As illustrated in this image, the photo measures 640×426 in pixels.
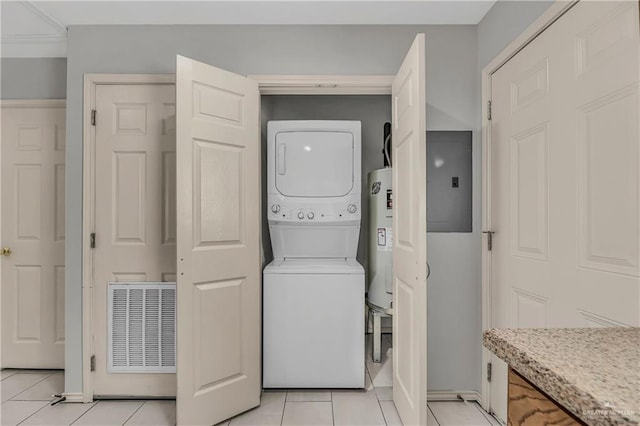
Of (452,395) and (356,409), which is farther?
(452,395)

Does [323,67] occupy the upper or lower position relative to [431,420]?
upper

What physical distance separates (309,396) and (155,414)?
94cm

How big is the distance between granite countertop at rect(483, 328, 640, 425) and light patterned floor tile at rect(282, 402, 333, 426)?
178 cm

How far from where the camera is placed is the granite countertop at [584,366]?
51 centimetres

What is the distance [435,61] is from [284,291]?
5.89 feet

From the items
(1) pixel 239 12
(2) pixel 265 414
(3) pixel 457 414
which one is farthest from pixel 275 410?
A: (1) pixel 239 12

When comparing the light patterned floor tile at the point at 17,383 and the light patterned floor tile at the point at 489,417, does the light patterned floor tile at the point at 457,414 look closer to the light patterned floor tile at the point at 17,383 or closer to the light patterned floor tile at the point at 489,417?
the light patterned floor tile at the point at 489,417

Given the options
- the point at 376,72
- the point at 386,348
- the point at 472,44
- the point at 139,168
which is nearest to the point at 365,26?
the point at 376,72

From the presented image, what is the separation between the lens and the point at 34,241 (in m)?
3.10

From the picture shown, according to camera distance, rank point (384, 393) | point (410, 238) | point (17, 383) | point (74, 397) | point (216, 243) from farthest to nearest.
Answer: point (17, 383) < point (384, 393) < point (74, 397) < point (216, 243) < point (410, 238)

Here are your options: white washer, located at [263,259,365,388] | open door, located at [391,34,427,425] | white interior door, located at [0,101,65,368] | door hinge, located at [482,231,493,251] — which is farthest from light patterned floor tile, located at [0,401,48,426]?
door hinge, located at [482,231,493,251]

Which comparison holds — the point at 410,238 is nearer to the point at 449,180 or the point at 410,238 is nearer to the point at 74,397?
the point at 449,180

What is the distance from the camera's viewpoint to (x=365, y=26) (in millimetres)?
2549

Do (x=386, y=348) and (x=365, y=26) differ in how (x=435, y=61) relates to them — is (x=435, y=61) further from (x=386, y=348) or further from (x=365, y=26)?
(x=386, y=348)
